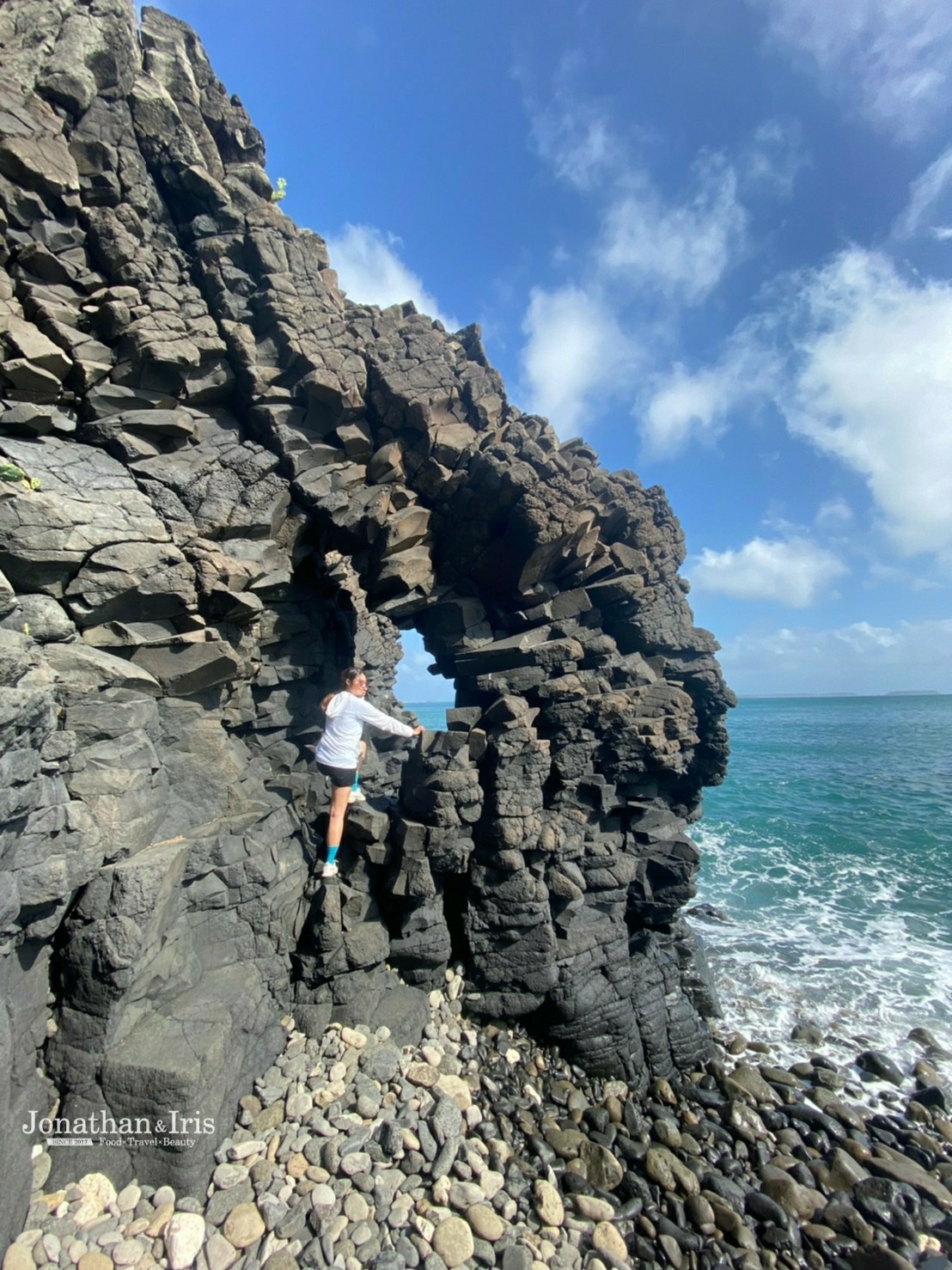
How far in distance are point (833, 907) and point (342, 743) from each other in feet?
65.0

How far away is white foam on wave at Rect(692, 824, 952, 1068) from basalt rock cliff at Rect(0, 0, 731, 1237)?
8.90ft

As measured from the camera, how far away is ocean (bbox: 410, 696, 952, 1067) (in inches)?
521

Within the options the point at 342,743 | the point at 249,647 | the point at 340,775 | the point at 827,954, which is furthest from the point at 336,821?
the point at 827,954

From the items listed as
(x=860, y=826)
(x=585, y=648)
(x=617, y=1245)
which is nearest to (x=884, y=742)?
(x=860, y=826)

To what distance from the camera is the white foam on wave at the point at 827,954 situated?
1286 cm

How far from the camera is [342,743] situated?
31.4 ft

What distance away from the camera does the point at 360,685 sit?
9.74m

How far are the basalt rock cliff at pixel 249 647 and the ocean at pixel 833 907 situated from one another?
3.24m

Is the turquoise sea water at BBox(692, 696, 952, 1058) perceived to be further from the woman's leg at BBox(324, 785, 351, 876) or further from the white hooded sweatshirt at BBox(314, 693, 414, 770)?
the white hooded sweatshirt at BBox(314, 693, 414, 770)

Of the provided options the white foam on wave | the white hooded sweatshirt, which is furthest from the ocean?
the white hooded sweatshirt

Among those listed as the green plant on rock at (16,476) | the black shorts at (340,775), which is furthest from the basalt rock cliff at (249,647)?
the black shorts at (340,775)

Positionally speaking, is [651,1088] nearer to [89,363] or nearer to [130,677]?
[130,677]

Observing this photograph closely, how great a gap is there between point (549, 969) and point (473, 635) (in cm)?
698

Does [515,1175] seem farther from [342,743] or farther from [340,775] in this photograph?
[342,743]
